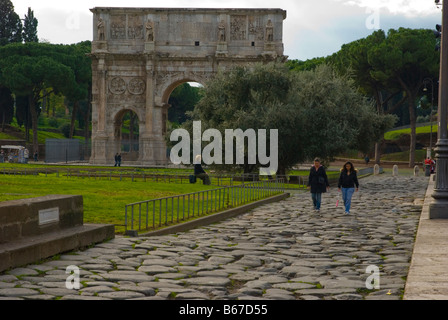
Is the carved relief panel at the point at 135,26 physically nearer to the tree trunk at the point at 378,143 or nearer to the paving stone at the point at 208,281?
the tree trunk at the point at 378,143

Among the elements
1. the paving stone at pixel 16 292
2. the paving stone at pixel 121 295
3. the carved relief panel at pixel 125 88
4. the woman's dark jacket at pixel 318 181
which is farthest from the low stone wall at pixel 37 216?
the carved relief panel at pixel 125 88

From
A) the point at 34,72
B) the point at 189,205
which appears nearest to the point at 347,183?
the point at 189,205

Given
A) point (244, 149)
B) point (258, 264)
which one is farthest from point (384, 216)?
point (244, 149)

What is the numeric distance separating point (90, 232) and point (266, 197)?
10590mm

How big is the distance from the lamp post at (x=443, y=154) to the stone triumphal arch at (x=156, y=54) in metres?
33.4

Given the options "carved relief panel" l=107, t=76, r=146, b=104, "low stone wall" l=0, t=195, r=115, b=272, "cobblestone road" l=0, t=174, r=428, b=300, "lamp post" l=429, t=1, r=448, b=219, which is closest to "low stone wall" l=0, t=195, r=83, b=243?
"low stone wall" l=0, t=195, r=115, b=272

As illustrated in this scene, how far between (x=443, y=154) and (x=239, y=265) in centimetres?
728

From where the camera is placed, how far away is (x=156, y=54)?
157 ft

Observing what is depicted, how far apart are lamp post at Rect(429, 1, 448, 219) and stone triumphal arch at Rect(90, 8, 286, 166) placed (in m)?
33.4

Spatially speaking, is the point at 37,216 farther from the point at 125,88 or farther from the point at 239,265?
the point at 125,88

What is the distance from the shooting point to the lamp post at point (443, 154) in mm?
13376

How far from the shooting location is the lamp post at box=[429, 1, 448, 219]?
43.9 feet
